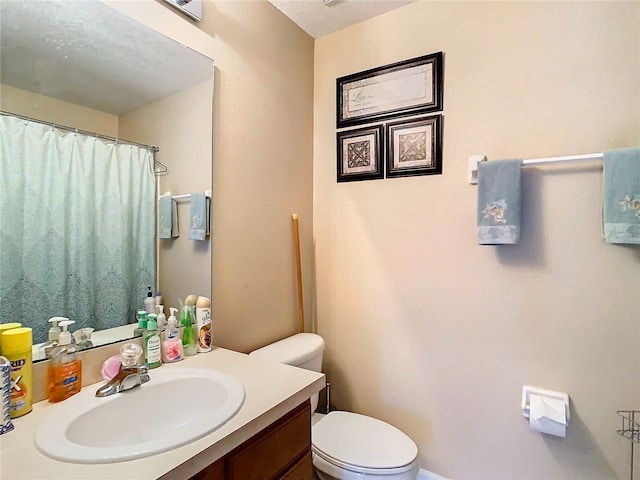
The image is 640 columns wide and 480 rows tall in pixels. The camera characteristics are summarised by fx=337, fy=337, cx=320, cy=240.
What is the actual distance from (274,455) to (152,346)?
551 millimetres

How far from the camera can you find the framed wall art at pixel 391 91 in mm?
1617

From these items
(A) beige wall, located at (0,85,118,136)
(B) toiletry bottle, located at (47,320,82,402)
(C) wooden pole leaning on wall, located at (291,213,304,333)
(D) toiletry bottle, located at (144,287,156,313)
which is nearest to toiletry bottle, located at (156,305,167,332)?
(D) toiletry bottle, located at (144,287,156,313)

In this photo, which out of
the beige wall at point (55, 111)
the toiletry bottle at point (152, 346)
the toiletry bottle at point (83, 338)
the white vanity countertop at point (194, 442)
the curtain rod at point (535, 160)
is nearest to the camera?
the white vanity countertop at point (194, 442)

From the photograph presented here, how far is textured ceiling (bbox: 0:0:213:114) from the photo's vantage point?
3.12ft

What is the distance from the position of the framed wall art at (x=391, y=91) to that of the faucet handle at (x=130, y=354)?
1463 millimetres

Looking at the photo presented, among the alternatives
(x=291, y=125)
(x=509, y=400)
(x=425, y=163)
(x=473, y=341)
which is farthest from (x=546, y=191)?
(x=291, y=125)

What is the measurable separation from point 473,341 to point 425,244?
0.49 meters

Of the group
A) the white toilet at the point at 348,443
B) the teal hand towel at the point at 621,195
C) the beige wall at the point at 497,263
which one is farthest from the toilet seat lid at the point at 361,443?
the teal hand towel at the point at 621,195

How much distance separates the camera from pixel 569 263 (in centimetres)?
135

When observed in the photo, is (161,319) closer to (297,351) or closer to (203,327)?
(203,327)

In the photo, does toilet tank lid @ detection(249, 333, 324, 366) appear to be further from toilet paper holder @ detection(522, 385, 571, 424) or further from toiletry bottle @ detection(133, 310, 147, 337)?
toilet paper holder @ detection(522, 385, 571, 424)

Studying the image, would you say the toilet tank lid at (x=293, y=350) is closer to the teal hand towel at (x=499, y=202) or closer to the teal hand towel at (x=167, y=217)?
the teal hand towel at (x=167, y=217)

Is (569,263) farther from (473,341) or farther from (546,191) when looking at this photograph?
(473,341)

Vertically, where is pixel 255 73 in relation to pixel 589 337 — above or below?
above
